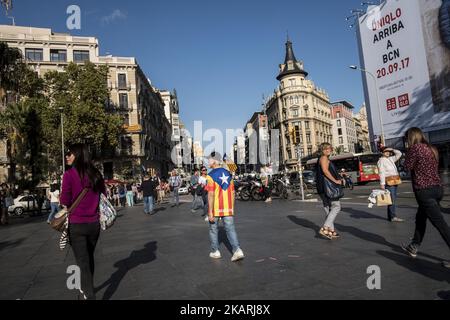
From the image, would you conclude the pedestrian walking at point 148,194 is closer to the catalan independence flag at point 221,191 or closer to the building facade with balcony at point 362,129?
the catalan independence flag at point 221,191

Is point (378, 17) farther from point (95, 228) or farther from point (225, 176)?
point (95, 228)

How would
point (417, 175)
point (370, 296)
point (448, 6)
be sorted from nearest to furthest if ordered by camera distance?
point (370, 296) < point (417, 175) < point (448, 6)

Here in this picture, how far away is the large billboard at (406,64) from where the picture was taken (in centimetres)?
2894

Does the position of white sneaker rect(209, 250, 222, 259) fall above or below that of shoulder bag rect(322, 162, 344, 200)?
below

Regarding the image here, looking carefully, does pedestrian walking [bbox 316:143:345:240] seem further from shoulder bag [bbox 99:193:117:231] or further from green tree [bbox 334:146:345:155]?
green tree [bbox 334:146:345:155]

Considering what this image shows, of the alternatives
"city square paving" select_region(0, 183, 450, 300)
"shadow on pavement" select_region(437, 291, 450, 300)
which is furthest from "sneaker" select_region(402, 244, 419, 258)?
"shadow on pavement" select_region(437, 291, 450, 300)

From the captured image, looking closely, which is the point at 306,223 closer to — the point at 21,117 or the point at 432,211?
the point at 432,211

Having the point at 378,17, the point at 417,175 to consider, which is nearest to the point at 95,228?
the point at 417,175

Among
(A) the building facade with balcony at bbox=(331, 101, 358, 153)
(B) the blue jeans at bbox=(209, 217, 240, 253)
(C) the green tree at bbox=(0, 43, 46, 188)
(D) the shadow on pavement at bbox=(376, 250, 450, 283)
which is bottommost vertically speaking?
(D) the shadow on pavement at bbox=(376, 250, 450, 283)

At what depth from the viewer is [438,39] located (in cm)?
2878

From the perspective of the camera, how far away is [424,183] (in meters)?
4.67

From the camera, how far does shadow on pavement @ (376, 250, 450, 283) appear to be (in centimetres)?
403

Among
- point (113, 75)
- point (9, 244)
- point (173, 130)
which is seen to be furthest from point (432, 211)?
point (173, 130)
